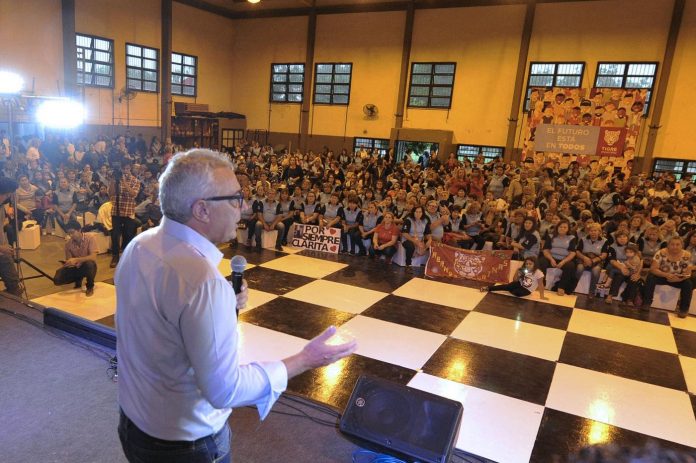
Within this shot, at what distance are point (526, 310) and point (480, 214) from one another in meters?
2.39

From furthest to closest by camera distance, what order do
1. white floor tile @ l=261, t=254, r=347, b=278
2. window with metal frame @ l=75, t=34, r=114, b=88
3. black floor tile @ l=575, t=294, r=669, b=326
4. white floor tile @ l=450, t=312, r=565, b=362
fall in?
window with metal frame @ l=75, t=34, r=114, b=88
white floor tile @ l=261, t=254, r=347, b=278
black floor tile @ l=575, t=294, r=669, b=326
white floor tile @ l=450, t=312, r=565, b=362

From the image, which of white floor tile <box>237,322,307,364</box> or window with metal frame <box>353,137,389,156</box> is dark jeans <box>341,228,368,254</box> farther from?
window with metal frame <box>353,137,389,156</box>

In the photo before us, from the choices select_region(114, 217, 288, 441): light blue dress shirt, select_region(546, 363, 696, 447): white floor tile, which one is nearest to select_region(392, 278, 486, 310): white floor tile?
select_region(546, 363, 696, 447): white floor tile

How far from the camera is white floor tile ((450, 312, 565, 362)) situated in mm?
4273

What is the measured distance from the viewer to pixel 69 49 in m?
13.5

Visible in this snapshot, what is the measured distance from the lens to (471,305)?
536 centimetres

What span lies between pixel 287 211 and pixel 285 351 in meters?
4.07

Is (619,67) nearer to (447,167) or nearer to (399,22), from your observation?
(447,167)

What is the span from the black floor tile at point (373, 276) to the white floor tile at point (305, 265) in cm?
15

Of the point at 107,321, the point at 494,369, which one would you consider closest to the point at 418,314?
the point at 494,369

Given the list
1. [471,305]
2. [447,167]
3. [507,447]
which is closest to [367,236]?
[471,305]

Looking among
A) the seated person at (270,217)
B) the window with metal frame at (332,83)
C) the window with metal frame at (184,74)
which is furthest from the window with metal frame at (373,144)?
the seated person at (270,217)

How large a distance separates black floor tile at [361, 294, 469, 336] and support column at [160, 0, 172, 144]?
13.8 meters

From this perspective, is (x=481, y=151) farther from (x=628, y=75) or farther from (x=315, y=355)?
(x=315, y=355)
